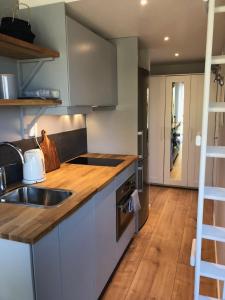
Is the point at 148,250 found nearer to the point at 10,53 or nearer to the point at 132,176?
the point at 132,176

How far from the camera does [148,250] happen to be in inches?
106

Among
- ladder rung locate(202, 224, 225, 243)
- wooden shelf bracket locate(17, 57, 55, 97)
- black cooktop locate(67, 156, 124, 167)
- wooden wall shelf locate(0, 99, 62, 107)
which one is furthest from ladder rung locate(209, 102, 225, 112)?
black cooktop locate(67, 156, 124, 167)

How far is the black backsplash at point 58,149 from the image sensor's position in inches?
73.9

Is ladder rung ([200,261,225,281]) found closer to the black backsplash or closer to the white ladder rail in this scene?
the white ladder rail

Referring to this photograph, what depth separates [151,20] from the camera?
7.04ft

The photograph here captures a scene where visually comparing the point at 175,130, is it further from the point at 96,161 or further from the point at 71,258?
the point at 71,258

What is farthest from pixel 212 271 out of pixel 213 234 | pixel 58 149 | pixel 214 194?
pixel 58 149

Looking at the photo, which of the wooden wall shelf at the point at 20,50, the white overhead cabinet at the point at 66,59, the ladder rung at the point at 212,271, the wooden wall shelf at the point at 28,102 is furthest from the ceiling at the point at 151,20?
the ladder rung at the point at 212,271

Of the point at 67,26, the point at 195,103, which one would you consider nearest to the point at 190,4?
the point at 67,26

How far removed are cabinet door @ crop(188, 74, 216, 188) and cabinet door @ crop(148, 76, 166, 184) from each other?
49 cm

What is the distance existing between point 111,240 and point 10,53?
1663 millimetres

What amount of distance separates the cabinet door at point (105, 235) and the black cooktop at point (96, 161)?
Answer: 1.47 ft

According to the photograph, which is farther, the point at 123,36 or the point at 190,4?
the point at 123,36

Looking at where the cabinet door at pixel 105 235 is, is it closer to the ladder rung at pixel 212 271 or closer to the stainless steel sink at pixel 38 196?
the stainless steel sink at pixel 38 196
